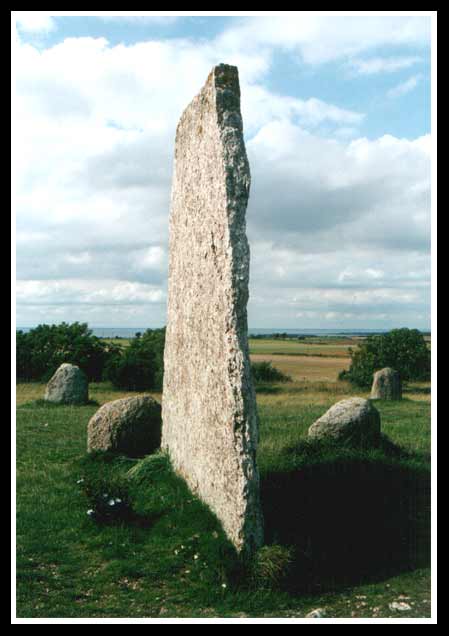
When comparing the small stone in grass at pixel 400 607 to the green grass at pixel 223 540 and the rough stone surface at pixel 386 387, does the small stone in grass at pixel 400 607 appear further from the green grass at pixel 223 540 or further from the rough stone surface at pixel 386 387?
the rough stone surface at pixel 386 387

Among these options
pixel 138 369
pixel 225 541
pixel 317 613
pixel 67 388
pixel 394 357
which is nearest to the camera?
pixel 317 613

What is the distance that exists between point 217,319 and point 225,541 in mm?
2543

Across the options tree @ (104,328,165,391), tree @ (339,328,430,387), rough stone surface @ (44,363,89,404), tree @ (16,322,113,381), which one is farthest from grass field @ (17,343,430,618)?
tree @ (339,328,430,387)

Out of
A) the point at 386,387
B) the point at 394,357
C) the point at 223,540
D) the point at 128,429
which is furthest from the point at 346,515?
the point at 394,357

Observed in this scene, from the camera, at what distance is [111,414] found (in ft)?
36.7

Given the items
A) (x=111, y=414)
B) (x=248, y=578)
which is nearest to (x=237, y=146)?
(x=248, y=578)

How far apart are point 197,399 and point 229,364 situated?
1.62 meters

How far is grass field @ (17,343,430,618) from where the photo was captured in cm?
607

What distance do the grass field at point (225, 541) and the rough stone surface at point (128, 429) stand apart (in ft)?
1.28

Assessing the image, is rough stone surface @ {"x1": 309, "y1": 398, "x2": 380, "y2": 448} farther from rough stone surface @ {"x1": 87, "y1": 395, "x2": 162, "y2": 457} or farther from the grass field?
rough stone surface @ {"x1": 87, "y1": 395, "x2": 162, "y2": 457}

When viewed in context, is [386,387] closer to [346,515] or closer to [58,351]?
[346,515]

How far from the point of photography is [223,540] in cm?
672

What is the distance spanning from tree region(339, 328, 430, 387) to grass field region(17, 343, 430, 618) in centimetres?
1700

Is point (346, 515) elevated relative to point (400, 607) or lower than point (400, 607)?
elevated
